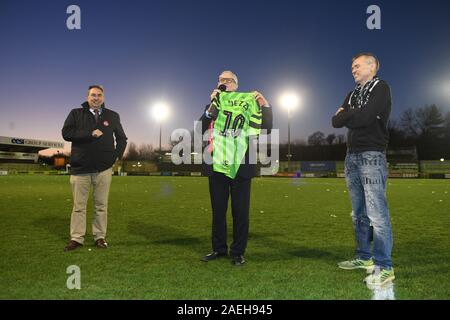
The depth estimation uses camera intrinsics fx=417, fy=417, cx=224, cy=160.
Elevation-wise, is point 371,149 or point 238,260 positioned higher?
point 371,149

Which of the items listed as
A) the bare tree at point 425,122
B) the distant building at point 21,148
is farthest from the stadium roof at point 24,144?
the bare tree at point 425,122

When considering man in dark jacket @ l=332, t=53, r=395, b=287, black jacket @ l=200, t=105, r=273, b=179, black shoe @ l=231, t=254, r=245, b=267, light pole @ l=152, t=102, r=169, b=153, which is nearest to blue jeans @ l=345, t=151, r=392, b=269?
man in dark jacket @ l=332, t=53, r=395, b=287

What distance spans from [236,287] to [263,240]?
2.77 metres

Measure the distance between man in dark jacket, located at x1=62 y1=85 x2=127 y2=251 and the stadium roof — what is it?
86.6 m

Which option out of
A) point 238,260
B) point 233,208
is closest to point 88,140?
point 233,208

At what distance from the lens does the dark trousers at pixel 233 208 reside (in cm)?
502

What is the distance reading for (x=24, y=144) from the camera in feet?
286

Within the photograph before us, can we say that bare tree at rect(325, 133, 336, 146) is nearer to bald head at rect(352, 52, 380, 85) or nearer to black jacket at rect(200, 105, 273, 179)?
black jacket at rect(200, 105, 273, 179)

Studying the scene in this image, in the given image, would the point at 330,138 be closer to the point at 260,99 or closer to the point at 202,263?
the point at 260,99

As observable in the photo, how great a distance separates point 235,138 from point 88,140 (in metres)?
2.35

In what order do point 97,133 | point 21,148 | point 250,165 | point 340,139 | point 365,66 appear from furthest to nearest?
point 21,148 < point 340,139 < point 97,133 < point 250,165 < point 365,66

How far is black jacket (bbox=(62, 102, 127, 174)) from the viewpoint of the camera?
600 cm

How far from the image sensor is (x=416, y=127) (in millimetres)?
75938
